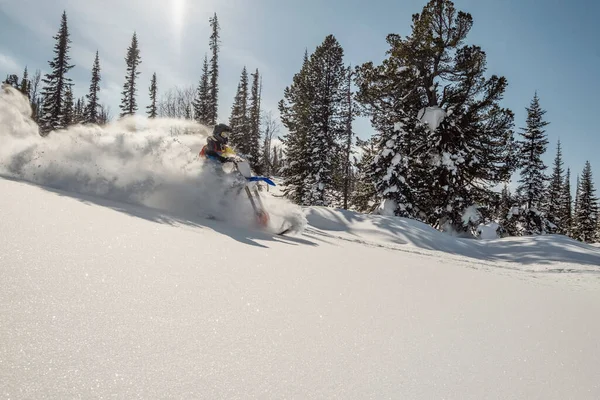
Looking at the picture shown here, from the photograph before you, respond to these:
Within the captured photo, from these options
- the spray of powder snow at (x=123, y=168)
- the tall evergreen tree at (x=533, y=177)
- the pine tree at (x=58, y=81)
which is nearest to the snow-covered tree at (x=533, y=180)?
the tall evergreen tree at (x=533, y=177)

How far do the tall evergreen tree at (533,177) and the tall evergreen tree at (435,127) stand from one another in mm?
12594

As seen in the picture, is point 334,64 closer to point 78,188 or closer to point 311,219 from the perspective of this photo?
point 311,219

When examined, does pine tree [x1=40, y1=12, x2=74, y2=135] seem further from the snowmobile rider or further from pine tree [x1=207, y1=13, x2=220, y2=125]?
the snowmobile rider

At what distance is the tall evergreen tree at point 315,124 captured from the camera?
21.9 metres

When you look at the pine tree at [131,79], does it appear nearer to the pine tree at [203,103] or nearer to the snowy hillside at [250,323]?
the pine tree at [203,103]

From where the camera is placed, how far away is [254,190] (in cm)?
698

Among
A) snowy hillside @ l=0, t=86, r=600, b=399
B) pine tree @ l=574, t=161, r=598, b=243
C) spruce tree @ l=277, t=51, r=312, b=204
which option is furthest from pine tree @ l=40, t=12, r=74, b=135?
pine tree @ l=574, t=161, r=598, b=243

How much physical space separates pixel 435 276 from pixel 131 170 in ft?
18.8

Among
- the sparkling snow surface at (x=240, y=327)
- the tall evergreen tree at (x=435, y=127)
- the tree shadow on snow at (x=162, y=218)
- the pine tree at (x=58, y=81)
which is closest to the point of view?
the sparkling snow surface at (x=240, y=327)

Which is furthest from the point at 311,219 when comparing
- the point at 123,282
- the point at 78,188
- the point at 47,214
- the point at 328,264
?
the point at 123,282

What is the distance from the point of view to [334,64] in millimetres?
23016

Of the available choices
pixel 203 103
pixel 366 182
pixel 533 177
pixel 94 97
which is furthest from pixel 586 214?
pixel 94 97

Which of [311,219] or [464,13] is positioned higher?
[464,13]

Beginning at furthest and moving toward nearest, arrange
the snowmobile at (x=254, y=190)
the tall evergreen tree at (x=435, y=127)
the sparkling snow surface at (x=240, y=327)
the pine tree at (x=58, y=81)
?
the pine tree at (x=58, y=81), the tall evergreen tree at (x=435, y=127), the snowmobile at (x=254, y=190), the sparkling snow surface at (x=240, y=327)
